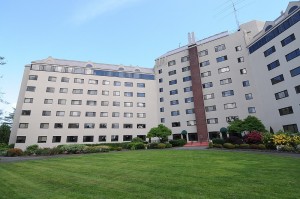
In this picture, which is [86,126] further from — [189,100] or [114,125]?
[189,100]

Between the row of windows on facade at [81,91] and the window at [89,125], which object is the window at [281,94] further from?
the window at [89,125]

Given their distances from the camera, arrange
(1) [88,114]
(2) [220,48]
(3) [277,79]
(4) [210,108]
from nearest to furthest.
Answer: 1. (3) [277,79]
2. (4) [210,108]
3. (2) [220,48]
4. (1) [88,114]

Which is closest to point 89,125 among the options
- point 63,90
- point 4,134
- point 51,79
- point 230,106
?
point 63,90

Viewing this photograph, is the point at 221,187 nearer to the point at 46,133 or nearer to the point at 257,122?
the point at 257,122

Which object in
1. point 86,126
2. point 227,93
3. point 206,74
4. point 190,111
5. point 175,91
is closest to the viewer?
point 227,93

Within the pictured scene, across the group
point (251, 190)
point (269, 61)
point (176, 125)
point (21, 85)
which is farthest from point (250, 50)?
point (21, 85)

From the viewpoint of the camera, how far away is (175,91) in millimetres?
55125

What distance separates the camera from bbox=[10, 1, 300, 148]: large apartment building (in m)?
37.4

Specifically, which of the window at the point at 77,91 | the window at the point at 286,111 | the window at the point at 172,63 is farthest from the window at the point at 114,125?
the window at the point at 286,111

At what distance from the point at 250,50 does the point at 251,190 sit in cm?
4391

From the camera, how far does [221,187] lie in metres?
8.18

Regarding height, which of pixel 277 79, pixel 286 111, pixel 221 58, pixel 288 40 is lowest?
pixel 286 111

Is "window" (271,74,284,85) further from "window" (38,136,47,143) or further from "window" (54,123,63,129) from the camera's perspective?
"window" (38,136,47,143)

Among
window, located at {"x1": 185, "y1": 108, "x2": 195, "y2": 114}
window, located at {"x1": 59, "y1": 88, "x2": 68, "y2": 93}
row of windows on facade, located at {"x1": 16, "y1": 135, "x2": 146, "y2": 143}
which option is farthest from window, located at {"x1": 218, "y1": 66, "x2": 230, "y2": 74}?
window, located at {"x1": 59, "y1": 88, "x2": 68, "y2": 93}
